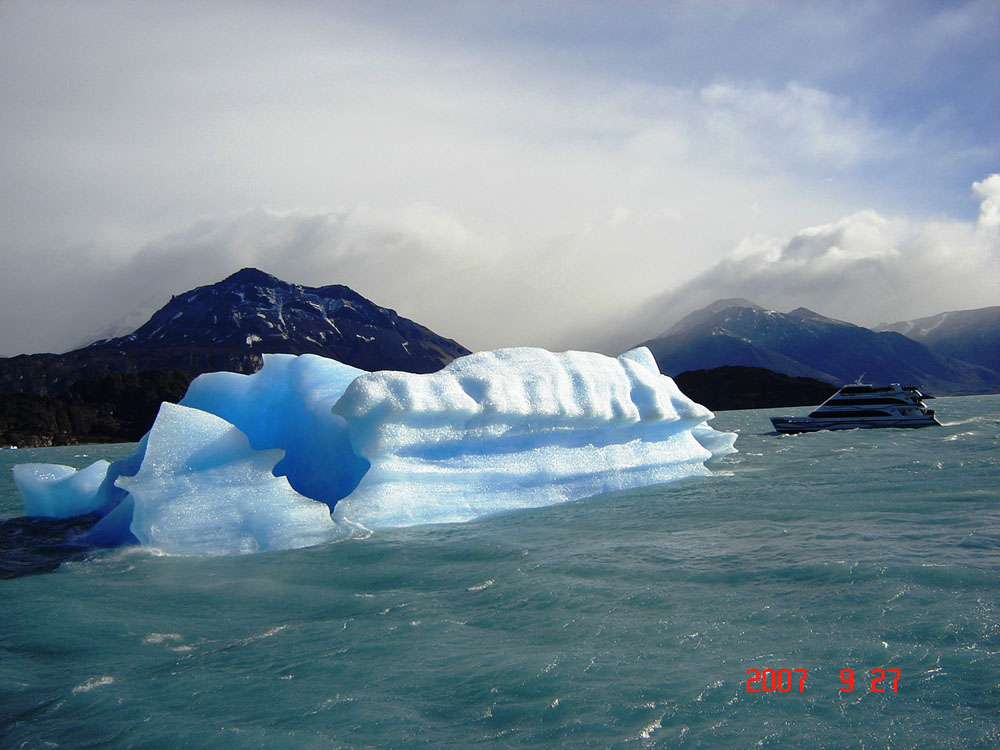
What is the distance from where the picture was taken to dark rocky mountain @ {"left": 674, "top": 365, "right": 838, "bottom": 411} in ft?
351

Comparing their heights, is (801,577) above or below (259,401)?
below

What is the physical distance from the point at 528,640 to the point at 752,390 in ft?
362

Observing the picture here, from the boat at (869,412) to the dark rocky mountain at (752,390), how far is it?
66190mm

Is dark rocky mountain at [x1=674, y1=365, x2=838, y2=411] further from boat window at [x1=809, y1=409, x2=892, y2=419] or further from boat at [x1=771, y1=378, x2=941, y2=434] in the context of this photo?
boat window at [x1=809, y1=409, x2=892, y2=419]

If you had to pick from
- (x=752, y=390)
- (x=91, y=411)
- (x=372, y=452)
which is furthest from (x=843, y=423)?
(x=91, y=411)

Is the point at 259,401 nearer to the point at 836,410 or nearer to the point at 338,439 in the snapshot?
the point at 338,439

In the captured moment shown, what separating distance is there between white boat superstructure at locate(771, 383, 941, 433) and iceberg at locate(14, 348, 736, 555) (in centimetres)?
2368

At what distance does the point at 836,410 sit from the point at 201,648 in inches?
1496

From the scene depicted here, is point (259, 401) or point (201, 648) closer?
point (201, 648)

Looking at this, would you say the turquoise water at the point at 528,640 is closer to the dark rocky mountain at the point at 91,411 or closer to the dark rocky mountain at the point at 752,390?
the dark rocky mountain at the point at 91,411

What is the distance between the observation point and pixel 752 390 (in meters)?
110

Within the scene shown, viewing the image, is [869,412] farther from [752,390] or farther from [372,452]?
[752,390]

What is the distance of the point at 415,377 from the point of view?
12023 mm

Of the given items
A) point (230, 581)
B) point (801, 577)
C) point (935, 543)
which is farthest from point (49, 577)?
point (935, 543)
